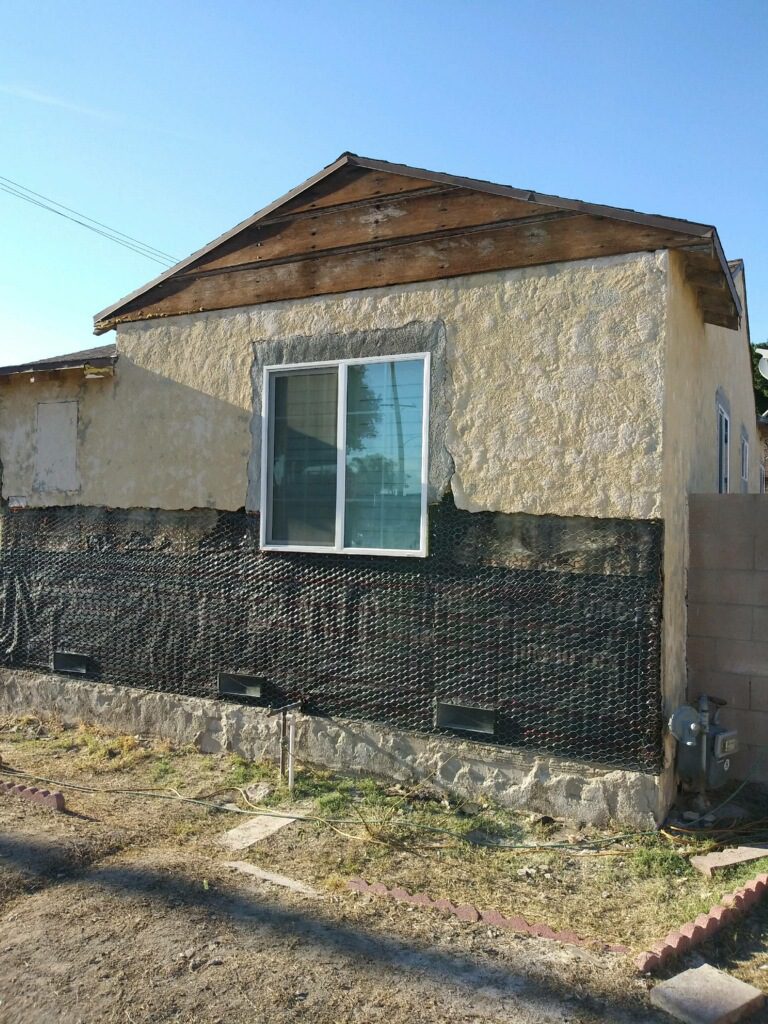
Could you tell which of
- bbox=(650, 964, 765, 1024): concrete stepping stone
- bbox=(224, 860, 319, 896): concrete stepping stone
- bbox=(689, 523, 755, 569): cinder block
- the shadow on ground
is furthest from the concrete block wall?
bbox=(224, 860, 319, 896): concrete stepping stone

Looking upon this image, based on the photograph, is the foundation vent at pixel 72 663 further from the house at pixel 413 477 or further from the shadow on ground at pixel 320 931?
the shadow on ground at pixel 320 931

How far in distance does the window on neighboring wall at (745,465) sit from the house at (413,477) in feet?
9.90

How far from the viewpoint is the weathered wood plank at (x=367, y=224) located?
5.87 metres

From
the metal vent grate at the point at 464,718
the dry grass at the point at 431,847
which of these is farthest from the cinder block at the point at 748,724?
the metal vent grate at the point at 464,718

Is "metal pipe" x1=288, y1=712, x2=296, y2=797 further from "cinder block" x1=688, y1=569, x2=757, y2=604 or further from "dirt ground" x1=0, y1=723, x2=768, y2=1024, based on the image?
"cinder block" x1=688, y1=569, x2=757, y2=604

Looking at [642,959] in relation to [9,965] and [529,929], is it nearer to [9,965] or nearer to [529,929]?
[529,929]

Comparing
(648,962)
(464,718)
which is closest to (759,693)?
(464,718)

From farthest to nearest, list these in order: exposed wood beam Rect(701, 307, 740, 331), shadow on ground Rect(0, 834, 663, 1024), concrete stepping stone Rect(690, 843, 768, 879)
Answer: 1. exposed wood beam Rect(701, 307, 740, 331)
2. concrete stepping stone Rect(690, 843, 768, 879)
3. shadow on ground Rect(0, 834, 663, 1024)

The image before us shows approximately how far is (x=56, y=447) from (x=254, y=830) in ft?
14.1

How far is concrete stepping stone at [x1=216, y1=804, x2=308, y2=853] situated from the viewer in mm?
5133

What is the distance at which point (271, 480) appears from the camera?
6.72 meters

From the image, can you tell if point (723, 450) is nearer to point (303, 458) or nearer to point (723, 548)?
point (723, 548)

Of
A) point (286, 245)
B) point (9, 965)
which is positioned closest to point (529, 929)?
point (9, 965)

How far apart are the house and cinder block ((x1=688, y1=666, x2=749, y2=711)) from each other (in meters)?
0.19
